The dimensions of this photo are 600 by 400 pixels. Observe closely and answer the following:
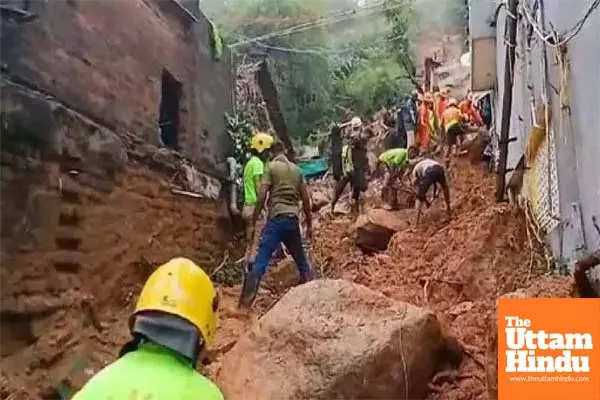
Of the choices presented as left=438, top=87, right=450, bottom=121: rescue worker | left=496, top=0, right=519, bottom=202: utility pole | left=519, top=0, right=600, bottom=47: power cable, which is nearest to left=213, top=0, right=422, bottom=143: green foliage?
left=519, top=0, right=600, bottom=47: power cable

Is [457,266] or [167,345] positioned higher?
[457,266]

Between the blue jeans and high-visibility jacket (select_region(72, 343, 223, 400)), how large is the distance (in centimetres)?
127

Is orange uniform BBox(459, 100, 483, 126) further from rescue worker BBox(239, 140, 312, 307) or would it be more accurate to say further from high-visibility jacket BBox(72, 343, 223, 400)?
high-visibility jacket BBox(72, 343, 223, 400)

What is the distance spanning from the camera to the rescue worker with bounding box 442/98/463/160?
3.52 metres

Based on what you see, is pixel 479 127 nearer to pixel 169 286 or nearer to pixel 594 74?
pixel 594 74

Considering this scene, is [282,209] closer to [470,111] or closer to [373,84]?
[373,84]

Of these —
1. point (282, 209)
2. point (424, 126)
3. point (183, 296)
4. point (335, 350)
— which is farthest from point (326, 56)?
point (183, 296)

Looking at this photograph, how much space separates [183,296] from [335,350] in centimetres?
65

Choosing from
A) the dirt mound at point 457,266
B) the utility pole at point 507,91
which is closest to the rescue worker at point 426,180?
the dirt mound at point 457,266

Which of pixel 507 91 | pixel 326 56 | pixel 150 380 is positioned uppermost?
pixel 507 91

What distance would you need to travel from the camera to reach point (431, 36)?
2734mm

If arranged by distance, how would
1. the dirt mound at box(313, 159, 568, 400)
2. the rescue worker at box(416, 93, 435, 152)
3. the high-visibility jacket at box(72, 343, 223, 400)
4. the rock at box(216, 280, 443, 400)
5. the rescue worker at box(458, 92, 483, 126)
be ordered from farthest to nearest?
the rescue worker at box(458, 92, 483, 126) → the rescue worker at box(416, 93, 435, 152) → the dirt mound at box(313, 159, 568, 400) → the rock at box(216, 280, 443, 400) → the high-visibility jacket at box(72, 343, 223, 400)

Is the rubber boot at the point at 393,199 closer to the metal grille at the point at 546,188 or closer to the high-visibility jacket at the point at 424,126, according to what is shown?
the high-visibility jacket at the point at 424,126

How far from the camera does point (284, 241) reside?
2238 millimetres
